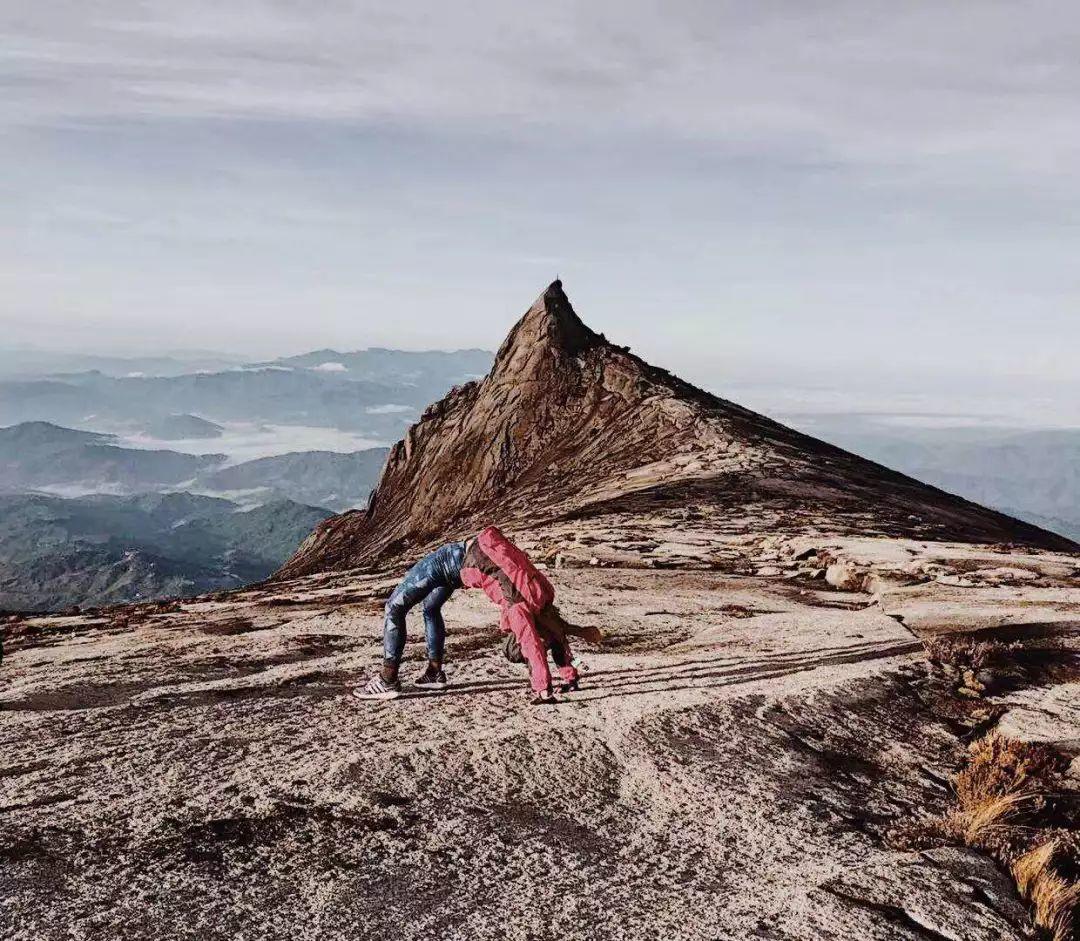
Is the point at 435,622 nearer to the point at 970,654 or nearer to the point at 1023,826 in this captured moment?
the point at 1023,826

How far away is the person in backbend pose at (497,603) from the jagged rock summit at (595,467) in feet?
63.6

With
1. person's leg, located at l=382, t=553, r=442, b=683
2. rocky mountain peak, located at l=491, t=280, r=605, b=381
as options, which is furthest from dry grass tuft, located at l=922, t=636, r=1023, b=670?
rocky mountain peak, located at l=491, t=280, r=605, b=381

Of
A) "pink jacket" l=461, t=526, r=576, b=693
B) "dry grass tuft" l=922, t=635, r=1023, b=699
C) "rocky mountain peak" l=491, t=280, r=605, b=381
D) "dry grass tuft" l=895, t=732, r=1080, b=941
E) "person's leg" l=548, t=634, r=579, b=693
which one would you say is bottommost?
"dry grass tuft" l=895, t=732, r=1080, b=941

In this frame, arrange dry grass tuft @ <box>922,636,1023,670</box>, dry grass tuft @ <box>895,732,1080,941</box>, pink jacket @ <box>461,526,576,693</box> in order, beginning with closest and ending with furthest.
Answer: dry grass tuft @ <box>895,732,1080,941</box>
pink jacket @ <box>461,526,576,693</box>
dry grass tuft @ <box>922,636,1023,670</box>

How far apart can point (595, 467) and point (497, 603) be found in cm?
3888

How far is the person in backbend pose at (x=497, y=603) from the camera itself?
36.6 feet

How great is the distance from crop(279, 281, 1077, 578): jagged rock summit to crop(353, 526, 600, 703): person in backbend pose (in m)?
19.4

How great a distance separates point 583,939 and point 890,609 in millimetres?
14164

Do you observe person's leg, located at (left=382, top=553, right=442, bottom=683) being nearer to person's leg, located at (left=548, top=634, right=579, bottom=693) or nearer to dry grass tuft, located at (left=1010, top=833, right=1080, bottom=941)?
person's leg, located at (left=548, top=634, right=579, bottom=693)

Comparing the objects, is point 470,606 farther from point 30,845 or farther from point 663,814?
point 30,845

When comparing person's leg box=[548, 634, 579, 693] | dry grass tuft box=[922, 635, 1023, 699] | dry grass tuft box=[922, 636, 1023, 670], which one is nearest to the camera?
person's leg box=[548, 634, 579, 693]

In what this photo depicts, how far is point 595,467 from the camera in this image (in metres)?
49.9

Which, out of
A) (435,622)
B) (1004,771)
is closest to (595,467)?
(435,622)

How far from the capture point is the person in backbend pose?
11.1 meters
